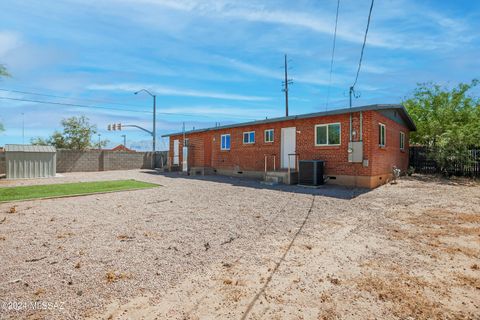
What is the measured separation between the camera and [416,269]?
3277mm

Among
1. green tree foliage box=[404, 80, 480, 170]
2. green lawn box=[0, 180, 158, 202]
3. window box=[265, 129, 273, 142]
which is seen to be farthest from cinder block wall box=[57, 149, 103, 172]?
green tree foliage box=[404, 80, 480, 170]

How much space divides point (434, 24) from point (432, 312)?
845 centimetres

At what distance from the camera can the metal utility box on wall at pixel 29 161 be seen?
15.3 m

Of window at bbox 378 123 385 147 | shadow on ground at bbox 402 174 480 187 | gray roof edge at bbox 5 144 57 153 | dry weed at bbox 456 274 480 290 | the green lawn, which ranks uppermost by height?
window at bbox 378 123 385 147

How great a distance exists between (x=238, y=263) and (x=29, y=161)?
58.8 feet

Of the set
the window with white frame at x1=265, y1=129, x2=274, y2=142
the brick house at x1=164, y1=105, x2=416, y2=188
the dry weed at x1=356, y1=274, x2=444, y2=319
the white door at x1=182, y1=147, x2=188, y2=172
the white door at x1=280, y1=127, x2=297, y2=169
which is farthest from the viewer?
the white door at x1=182, y1=147, x2=188, y2=172

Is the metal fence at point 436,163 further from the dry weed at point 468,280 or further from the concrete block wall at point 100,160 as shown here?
the concrete block wall at point 100,160

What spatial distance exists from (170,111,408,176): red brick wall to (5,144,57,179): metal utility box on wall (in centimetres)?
977

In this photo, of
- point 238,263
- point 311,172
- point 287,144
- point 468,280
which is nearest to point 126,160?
point 287,144

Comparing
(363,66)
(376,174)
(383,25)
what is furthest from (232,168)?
(383,25)

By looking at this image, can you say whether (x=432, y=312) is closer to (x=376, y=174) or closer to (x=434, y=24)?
(x=434, y=24)

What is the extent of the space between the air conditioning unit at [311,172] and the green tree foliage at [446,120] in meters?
8.53

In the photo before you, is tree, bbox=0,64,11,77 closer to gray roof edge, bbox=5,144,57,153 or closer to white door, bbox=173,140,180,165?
gray roof edge, bbox=5,144,57,153

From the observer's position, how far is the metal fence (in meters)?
14.1
